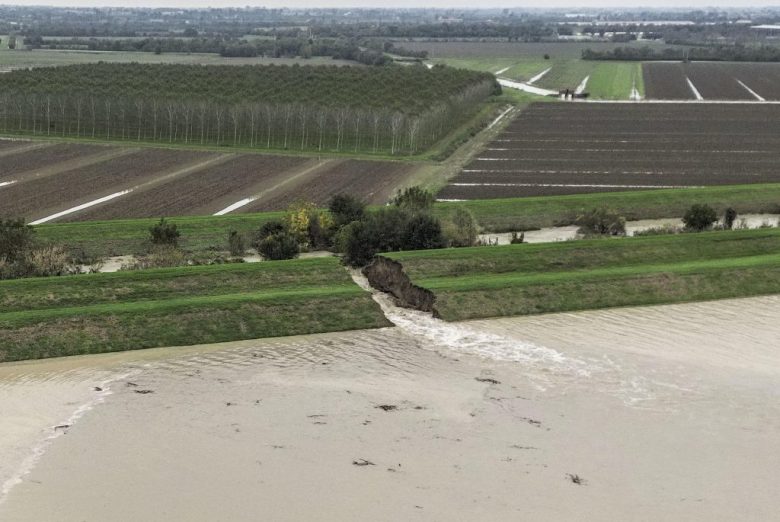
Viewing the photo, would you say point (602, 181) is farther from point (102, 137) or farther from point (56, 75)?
point (56, 75)

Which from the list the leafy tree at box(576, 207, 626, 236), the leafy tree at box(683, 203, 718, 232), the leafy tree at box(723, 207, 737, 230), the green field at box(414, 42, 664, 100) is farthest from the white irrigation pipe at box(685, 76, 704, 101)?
the leafy tree at box(576, 207, 626, 236)

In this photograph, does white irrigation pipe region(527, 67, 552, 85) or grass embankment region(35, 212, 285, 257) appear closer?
grass embankment region(35, 212, 285, 257)

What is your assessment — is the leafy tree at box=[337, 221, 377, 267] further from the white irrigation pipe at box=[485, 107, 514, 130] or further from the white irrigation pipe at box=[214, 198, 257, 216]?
the white irrigation pipe at box=[485, 107, 514, 130]

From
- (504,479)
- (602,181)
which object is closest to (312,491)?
(504,479)

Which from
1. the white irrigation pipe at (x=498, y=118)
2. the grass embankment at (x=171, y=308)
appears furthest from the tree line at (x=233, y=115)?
the grass embankment at (x=171, y=308)

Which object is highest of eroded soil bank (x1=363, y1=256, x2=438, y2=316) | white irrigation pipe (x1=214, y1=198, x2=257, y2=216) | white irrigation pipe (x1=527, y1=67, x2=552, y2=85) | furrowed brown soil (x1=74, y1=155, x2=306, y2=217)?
white irrigation pipe (x1=527, y1=67, x2=552, y2=85)

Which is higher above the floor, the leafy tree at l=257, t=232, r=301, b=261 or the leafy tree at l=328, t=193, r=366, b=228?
the leafy tree at l=328, t=193, r=366, b=228

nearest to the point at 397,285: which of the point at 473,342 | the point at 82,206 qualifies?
the point at 473,342
